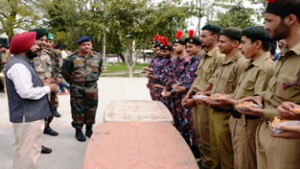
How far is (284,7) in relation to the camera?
1.97m

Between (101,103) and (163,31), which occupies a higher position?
(163,31)

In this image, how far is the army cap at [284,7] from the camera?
6.34 ft

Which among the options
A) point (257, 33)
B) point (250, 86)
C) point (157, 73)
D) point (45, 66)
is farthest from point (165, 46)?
point (250, 86)

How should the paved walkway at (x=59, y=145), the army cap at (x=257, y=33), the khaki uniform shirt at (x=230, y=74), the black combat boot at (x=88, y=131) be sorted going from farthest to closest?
the black combat boot at (x=88, y=131) < the paved walkway at (x=59, y=145) < the khaki uniform shirt at (x=230, y=74) < the army cap at (x=257, y=33)

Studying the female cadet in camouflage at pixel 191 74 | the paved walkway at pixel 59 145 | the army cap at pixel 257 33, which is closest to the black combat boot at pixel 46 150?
the paved walkway at pixel 59 145

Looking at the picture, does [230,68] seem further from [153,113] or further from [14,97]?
[14,97]

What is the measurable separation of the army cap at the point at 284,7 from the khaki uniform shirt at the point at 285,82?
0.19m

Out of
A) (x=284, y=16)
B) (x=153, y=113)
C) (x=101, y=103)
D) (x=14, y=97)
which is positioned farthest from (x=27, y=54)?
(x=101, y=103)

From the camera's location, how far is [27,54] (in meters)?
3.19

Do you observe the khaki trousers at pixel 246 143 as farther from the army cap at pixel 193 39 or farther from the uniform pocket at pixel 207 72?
the army cap at pixel 193 39

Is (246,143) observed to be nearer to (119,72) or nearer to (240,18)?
(240,18)

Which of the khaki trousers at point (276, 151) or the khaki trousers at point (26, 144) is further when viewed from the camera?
the khaki trousers at point (26, 144)

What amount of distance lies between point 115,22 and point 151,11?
1719mm

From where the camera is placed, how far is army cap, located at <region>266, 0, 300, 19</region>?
193 cm
